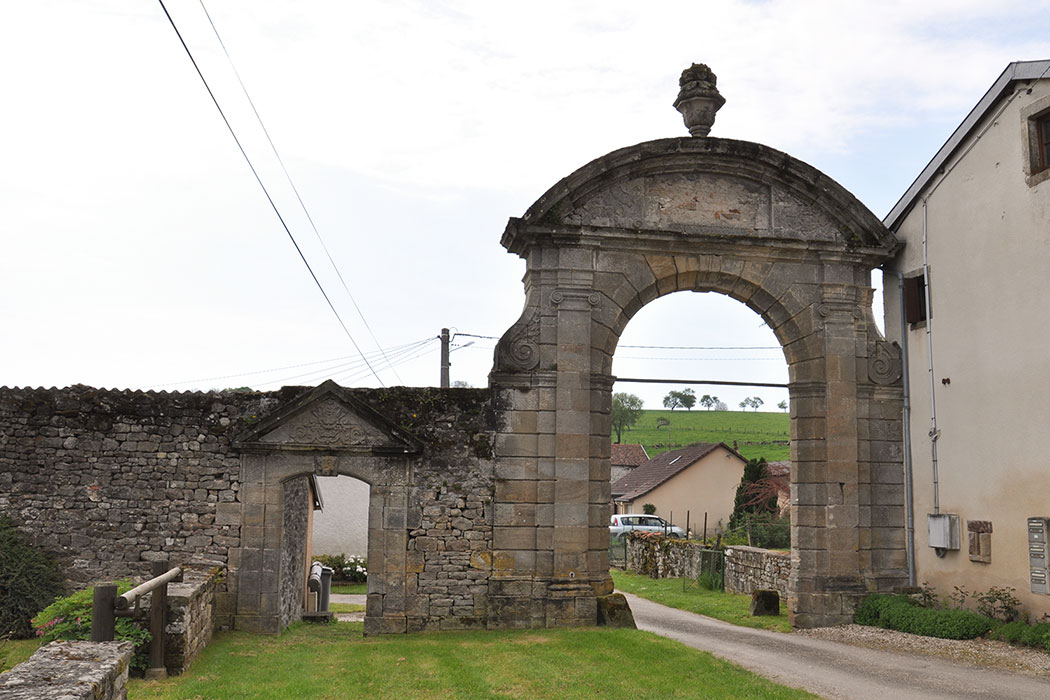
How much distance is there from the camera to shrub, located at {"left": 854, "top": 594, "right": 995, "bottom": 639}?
A: 10883 mm

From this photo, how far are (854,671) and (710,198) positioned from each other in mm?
6258

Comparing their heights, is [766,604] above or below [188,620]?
below

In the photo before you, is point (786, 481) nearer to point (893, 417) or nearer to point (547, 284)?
point (893, 417)

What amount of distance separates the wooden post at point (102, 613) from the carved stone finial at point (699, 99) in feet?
30.3

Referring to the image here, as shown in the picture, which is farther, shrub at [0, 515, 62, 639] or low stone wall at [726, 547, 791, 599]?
low stone wall at [726, 547, 791, 599]

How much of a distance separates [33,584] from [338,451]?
12.4ft

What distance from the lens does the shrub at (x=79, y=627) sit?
335 inches

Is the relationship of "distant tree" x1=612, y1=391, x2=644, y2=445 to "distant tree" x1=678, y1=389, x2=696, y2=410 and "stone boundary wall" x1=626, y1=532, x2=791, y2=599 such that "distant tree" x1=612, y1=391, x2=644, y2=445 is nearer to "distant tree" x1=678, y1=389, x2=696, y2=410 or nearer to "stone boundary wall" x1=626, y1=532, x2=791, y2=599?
"distant tree" x1=678, y1=389, x2=696, y2=410

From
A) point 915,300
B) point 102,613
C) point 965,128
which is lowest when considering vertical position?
point 102,613

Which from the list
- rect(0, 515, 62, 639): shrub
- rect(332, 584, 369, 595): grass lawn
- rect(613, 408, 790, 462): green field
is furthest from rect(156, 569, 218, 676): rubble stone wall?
rect(613, 408, 790, 462): green field

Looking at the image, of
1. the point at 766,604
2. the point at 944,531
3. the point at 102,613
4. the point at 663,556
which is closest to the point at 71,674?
the point at 102,613

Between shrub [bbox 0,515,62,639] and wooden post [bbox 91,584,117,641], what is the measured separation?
4.03m

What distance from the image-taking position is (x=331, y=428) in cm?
1169

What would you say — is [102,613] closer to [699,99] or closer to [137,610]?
[137,610]
